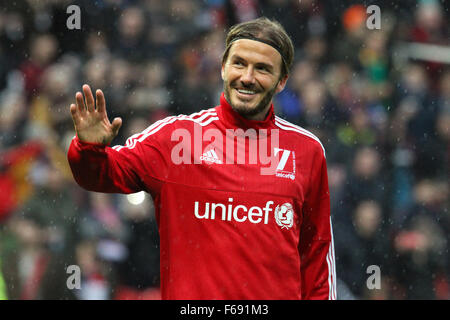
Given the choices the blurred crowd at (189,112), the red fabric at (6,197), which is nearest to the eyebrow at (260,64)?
the blurred crowd at (189,112)

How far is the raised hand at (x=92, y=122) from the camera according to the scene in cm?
336

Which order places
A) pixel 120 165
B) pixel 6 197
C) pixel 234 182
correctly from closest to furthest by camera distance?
pixel 120 165, pixel 234 182, pixel 6 197

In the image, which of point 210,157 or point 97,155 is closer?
point 97,155

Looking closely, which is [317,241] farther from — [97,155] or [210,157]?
[97,155]

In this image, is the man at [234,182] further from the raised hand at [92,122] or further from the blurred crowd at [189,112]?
the blurred crowd at [189,112]

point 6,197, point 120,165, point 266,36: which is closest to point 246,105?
point 266,36

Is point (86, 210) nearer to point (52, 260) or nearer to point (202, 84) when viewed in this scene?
point (52, 260)

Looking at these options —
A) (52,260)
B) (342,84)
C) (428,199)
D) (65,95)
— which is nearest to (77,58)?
(65,95)

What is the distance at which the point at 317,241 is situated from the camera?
3887 millimetres

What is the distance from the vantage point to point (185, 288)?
3.53m

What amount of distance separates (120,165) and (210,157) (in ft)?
1.37

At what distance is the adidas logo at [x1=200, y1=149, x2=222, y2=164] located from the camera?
145 inches

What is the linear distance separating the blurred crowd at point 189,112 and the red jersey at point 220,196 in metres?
2.88

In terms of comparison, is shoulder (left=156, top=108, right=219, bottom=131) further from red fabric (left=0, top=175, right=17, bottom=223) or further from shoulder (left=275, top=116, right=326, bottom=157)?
red fabric (left=0, top=175, right=17, bottom=223)
